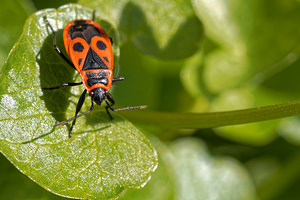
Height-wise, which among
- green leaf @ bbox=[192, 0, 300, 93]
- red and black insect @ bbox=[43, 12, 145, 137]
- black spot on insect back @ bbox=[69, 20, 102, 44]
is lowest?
green leaf @ bbox=[192, 0, 300, 93]

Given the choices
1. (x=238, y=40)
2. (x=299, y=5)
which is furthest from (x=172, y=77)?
(x=299, y=5)

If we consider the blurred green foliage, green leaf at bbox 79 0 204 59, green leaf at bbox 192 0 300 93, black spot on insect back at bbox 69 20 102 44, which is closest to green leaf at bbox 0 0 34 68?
the blurred green foliage

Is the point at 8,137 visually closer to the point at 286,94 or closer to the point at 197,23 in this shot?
the point at 197,23

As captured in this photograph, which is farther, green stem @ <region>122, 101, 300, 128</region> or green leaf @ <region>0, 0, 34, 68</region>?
green leaf @ <region>0, 0, 34, 68</region>

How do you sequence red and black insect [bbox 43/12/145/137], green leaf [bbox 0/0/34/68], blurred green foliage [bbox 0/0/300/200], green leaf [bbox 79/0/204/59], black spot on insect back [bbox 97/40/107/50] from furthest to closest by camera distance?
blurred green foliage [bbox 0/0/300/200] → green leaf [bbox 0/0/34/68] → green leaf [bbox 79/0/204/59] → black spot on insect back [bbox 97/40/107/50] → red and black insect [bbox 43/12/145/137]

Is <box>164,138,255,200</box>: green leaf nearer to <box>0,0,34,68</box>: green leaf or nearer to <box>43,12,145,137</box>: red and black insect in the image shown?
<box>43,12,145,137</box>: red and black insect

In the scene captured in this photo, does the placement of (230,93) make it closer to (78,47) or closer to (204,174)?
(204,174)

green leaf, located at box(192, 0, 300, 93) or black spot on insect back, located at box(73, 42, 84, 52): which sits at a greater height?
black spot on insect back, located at box(73, 42, 84, 52)

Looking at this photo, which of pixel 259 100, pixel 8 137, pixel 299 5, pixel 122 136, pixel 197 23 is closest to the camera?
pixel 8 137
